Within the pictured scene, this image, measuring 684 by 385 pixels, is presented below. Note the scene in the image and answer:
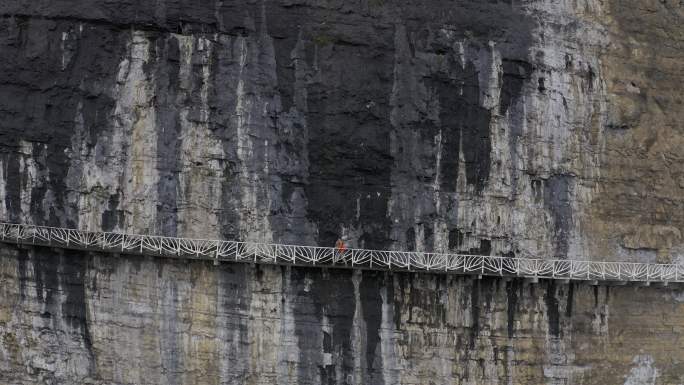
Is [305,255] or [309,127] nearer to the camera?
[305,255]

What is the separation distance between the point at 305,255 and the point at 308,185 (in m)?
1.45

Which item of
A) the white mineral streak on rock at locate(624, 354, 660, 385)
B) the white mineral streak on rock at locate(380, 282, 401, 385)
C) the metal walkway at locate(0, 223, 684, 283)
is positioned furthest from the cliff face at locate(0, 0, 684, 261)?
the white mineral streak on rock at locate(624, 354, 660, 385)

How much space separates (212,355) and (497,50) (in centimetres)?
875

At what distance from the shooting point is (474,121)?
1677 centimetres

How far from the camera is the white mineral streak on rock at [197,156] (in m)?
16.5

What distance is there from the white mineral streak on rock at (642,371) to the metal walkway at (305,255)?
1.79m

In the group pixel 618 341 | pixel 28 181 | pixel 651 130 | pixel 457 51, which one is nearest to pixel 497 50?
pixel 457 51

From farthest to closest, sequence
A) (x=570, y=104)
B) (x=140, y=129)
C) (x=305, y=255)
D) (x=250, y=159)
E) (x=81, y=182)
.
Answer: (x=570, y=104), (x=81, y=182), (x=140, y=129), (x=250, y=159), (x=305, y=255)

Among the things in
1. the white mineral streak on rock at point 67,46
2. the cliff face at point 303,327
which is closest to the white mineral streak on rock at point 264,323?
the cliff face at point 303,327

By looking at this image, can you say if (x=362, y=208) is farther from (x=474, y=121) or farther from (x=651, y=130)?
(x=651, y=130)

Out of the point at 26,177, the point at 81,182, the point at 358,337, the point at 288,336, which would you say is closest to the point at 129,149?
the point at 81,182

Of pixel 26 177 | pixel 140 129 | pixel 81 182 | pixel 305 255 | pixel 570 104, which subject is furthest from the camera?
pixel 570 104

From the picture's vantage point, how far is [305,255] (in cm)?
1630

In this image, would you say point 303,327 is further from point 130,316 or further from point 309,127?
point 309,127
